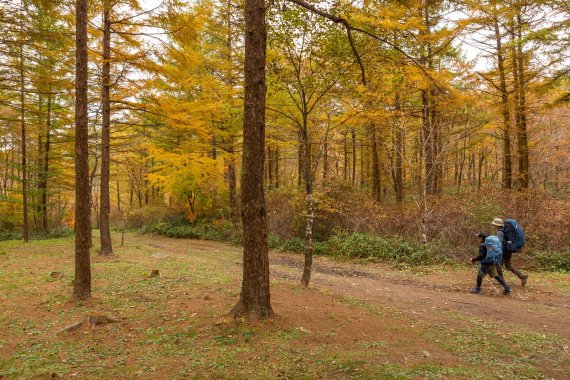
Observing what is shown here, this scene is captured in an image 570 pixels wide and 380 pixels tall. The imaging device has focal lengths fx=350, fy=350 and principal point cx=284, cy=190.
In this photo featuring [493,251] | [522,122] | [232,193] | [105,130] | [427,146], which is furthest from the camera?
[232,193]

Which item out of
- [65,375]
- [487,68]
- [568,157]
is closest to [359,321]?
[65,375]

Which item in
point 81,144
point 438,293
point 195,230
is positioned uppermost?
point 81,144

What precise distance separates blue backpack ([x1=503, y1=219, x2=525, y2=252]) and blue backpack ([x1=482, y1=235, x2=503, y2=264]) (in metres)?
0.76

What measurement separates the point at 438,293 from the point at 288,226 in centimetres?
859

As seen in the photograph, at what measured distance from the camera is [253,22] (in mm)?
5105

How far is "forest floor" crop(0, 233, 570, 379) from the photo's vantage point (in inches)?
166

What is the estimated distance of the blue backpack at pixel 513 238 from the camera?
8.98 m

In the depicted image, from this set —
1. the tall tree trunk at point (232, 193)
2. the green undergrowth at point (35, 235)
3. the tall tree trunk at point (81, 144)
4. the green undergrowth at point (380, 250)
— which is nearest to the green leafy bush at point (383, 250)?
the green undergrowth at point (380, 250)

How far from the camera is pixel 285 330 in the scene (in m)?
5.14

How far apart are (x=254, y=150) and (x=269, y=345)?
106 inches

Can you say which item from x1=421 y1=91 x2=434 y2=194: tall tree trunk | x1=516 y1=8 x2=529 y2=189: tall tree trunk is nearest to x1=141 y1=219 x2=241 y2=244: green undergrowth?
x1=421 y1=91 x2=434 y2=194: tall tree trunk

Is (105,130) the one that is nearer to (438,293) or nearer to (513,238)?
(438,293)

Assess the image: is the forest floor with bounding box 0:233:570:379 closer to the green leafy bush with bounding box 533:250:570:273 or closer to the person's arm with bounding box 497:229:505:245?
the green leafy bush with bounding box 533:250:570:273

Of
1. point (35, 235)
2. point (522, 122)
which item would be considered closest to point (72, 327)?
point (522, 122)
